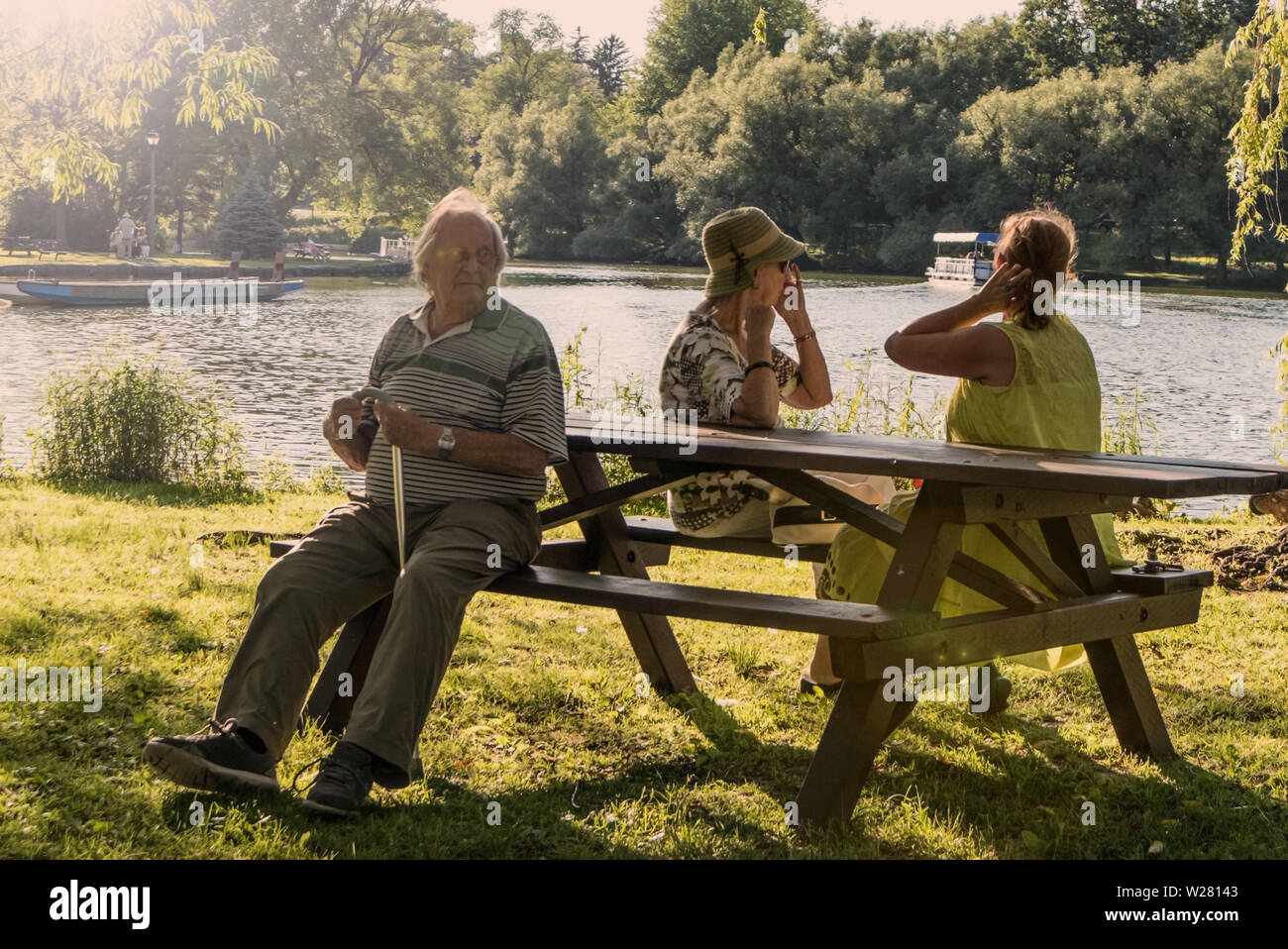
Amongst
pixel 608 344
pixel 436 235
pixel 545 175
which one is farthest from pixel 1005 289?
pixel 545 175

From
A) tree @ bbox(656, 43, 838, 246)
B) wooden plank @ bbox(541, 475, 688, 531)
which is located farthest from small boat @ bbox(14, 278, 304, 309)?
wooden plank @ bbox(541, 475, 688, 531)

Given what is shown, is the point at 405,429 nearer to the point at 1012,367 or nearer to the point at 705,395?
the point at 705,395

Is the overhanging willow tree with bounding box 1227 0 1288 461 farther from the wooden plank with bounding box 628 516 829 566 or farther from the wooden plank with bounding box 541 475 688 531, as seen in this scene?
the wooden plank with bounding box 541 475 688 531

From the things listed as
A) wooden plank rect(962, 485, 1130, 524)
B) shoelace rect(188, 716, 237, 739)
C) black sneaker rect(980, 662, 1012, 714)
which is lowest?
black sneaker rect(980, 662, 1012, 714)

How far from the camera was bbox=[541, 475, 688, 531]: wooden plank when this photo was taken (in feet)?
13.7

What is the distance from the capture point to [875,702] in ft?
11.1

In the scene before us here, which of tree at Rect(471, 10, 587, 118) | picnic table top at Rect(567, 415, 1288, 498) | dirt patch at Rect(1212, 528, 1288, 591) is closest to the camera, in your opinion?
picnic table top at Rect(567, 415, 1288, 498)

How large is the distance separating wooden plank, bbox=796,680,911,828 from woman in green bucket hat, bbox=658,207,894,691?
977 millimetres

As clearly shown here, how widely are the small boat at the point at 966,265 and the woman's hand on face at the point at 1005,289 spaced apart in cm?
3528

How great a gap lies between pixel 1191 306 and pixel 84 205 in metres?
39.7

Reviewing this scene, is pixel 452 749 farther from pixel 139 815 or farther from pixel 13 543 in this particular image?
pixel 13 543

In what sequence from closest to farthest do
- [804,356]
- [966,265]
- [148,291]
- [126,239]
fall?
1. [804,356]
2. [148,291]
3. [966,265]
4. [126,239]

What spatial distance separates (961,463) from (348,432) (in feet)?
5.57
